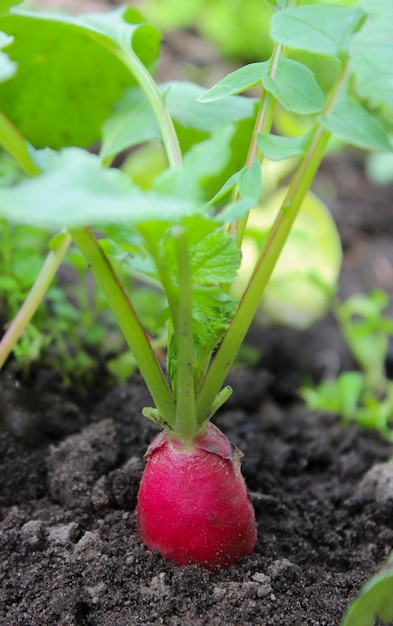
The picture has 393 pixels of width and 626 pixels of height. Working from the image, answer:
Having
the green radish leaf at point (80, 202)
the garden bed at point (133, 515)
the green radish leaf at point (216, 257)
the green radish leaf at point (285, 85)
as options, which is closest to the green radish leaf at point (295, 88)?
the green radish leaf at point (285, 85)

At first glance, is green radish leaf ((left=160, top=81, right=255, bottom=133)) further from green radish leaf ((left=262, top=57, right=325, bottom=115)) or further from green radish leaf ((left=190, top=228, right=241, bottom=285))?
green radish leaf ((left=190, top=228, right=241, bottom=285))

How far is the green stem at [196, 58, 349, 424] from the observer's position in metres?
0.76

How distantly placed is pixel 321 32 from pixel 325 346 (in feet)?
3.73

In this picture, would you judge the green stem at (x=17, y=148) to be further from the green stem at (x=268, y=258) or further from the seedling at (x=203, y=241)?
the green stem at (x=268, y=258)

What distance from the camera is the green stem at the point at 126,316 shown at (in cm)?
75

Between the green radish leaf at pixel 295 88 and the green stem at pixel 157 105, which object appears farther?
the green stem at pixel 157 105

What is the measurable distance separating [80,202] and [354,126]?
1.12 feet

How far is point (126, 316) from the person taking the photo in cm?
77

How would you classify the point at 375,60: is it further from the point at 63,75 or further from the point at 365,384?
the point at 365,384

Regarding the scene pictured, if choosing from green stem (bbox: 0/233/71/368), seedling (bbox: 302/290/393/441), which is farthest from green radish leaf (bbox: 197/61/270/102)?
seedling (bbox: 302/290/393/441)

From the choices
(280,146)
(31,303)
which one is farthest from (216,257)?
(31,303)

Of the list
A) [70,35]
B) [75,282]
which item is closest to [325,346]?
[75,282]

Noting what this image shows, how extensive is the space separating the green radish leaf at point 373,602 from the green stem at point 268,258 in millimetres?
265

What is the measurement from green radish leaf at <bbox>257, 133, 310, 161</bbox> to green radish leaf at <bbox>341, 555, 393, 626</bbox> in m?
0.41
